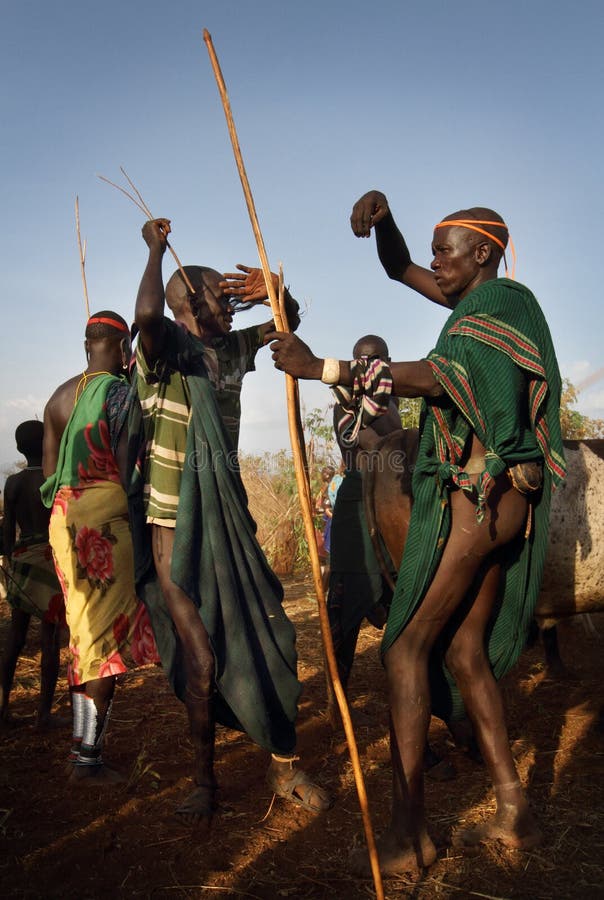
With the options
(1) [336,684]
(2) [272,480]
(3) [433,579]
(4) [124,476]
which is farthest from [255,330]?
(2) [272,480]

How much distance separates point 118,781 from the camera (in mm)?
3551

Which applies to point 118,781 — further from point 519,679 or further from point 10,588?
point 519,679

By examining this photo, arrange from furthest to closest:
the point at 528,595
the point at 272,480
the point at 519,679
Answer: the point at 272,480 → the point at 519,679 → the point at 528,595

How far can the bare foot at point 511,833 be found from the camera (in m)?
2.67

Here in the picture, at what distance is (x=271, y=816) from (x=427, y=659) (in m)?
1.03

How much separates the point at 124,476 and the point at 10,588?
1.52m

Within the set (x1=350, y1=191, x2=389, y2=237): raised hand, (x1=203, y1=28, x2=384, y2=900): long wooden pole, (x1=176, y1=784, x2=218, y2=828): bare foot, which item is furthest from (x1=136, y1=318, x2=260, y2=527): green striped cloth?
(x1=176, y1=784, x2=218, y2=828): bare foot

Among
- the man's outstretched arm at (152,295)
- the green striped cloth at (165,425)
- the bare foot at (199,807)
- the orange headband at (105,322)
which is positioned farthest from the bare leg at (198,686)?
the orange headband at (105,322)

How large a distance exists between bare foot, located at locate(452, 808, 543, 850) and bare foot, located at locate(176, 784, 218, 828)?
101 centimetres

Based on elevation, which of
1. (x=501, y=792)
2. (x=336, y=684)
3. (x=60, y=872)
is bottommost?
(x=60, y=872)

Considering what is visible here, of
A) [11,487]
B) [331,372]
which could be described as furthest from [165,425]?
[11,487]

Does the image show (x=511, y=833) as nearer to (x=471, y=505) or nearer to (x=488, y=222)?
(x=471, y=505)

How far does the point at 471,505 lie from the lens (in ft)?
8.79

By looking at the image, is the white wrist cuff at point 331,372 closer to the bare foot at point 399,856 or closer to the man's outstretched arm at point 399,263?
the man's outstretched arm at point 399,263
